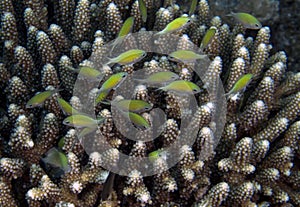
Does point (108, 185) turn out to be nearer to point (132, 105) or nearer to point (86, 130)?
point (86, 130)

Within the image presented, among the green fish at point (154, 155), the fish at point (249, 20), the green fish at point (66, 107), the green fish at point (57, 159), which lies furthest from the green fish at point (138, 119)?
the fish at point (249, 20)

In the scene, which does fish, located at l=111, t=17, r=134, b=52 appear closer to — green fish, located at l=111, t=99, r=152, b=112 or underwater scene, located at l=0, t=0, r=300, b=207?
underwater scene, located at l=0, t=0, r=300, b=207

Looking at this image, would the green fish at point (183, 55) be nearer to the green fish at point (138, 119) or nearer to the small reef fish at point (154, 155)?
the green fish at point (138, 119)

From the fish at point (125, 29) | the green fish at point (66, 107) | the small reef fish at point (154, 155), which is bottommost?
the small reef fish at point (154, 155)

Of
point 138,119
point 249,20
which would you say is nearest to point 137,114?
point 138,119

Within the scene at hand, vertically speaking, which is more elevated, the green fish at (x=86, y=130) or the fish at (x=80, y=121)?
the fish at (x=80, y=121)

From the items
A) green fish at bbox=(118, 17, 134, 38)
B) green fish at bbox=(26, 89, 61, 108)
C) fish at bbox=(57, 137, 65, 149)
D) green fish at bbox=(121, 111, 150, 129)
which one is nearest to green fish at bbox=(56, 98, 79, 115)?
green fish at bbox=(26, 89, 61, 108)

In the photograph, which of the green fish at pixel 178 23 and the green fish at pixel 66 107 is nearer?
the green fish at pixel 66 107

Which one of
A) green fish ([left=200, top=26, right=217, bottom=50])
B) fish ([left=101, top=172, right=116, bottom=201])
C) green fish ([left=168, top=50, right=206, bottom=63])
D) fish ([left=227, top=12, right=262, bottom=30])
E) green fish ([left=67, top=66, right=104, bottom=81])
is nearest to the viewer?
fish ([left=101, top=172, right=116, bottom=201])
